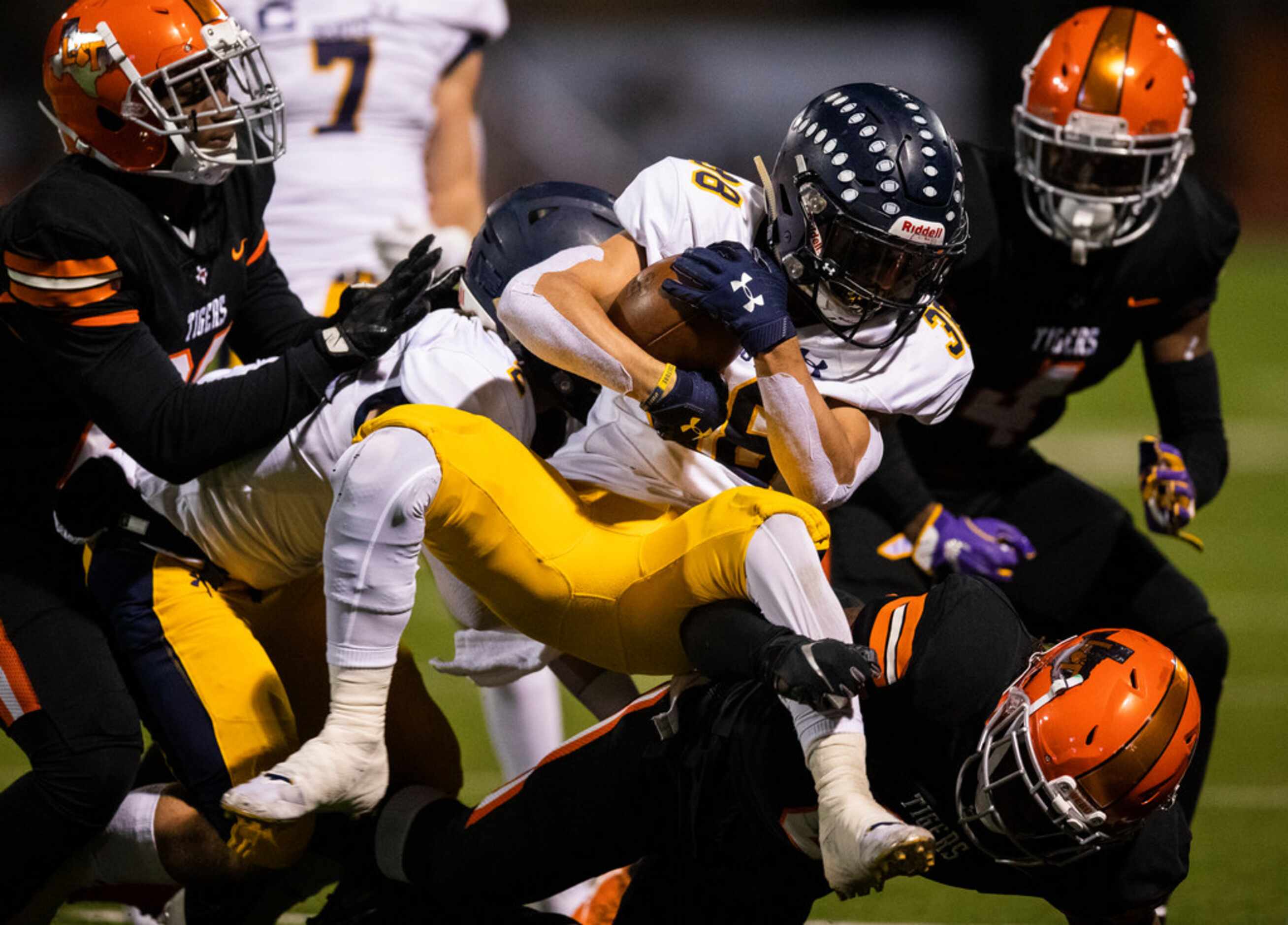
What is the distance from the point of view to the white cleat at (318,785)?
2.35 metres

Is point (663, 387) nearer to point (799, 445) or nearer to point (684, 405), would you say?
point (684, 405)

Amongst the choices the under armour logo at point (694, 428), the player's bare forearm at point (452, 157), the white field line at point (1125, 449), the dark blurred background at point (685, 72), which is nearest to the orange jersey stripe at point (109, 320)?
the under armour logo at point (694, 428)

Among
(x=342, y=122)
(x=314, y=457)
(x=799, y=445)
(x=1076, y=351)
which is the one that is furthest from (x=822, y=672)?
(x=342, y=122)

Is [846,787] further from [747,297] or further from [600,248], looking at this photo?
[600,248]

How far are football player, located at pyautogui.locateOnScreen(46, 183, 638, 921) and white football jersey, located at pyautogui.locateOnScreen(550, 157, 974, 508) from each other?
0.15m

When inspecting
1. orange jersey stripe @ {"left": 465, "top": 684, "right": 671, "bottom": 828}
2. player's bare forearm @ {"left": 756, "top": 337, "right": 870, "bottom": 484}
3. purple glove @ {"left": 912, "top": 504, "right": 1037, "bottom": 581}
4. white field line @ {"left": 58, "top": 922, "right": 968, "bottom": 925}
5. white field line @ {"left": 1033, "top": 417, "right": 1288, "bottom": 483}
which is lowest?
white field line @ {"left": 1033, "top": 417, "right": 1288, "bottom": 483}

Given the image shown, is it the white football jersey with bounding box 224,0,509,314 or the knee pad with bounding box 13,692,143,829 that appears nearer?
the knee pad with bounding box 13,692,143,829

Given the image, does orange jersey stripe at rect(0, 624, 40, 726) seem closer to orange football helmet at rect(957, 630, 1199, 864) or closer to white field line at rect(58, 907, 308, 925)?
white field line at rect(58, 907, 308, 925)

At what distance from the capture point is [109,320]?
260cm

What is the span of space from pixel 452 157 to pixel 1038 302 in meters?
1.96

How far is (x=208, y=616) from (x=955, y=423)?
1837mm

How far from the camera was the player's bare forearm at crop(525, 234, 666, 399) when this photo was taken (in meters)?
2.48

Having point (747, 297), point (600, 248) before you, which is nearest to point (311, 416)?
point (600, 248)

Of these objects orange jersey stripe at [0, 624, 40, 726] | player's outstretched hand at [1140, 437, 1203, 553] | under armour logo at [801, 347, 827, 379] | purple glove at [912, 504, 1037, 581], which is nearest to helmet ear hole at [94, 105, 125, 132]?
orange jersey stripe at [0, 624, 40, 726]
